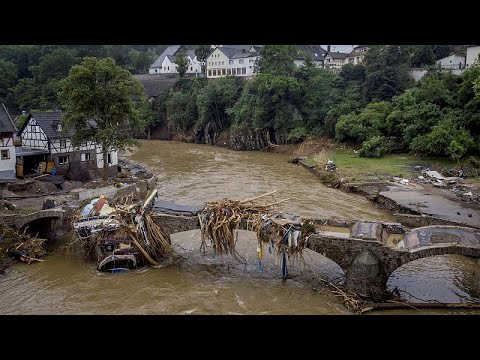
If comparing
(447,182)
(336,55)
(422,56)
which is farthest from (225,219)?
(336,55)

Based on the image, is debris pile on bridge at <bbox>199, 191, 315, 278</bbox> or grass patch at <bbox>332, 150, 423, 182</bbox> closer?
debris pile on bridge at <bbox>199, 191, 315, 278</bbox>

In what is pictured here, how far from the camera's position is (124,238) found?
19906 mm

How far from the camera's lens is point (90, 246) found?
20.6 meters

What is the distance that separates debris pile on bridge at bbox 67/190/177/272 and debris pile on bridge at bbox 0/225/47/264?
191 cm

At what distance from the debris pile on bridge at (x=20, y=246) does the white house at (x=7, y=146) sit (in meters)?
9.63

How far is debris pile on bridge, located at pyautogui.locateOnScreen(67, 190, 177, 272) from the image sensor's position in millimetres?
19672

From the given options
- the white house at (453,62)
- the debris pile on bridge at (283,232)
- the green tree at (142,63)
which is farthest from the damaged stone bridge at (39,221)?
the green tree at (142,63)

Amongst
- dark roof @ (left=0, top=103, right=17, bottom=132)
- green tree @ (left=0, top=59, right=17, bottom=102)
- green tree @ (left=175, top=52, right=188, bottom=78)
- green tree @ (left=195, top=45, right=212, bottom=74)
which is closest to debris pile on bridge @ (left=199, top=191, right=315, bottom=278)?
dark roof @ (left=0, top=103, right=17, bottom=132)

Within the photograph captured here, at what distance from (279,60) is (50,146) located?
31977 millimetres

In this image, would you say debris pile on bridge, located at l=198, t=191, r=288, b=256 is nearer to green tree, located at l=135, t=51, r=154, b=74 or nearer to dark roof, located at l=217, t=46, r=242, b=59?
dark roof, located at l=217, t=46, r=242, b=59

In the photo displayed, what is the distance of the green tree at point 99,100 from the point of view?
29625mm
